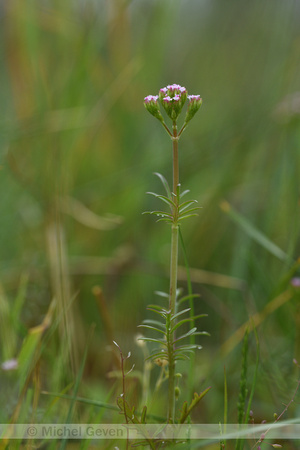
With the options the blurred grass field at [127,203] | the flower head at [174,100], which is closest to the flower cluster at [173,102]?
the flower head at [174,100]

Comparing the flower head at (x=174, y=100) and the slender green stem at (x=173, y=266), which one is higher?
the flower head at (x=174, y=100)

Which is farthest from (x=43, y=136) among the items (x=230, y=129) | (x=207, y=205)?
(x=230, y=129)

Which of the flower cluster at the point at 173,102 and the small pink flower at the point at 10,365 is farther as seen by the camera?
the small pink flower at the point at 10,365

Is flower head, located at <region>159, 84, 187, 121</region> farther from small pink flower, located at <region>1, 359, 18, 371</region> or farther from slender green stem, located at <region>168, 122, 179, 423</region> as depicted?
small pink flower, located at <region>1, 359, 18, 371</region>

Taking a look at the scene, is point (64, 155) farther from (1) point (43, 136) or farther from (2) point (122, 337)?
(2) point (122, 337)

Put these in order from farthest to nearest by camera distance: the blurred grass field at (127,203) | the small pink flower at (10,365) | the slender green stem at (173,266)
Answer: the blurred grass field at (127,203)
the small pink flower at (10,365)
the slender green stem at (173,266)

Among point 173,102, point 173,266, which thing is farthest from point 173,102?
point 173,266

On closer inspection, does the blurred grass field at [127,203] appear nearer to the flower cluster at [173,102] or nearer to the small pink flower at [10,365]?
the small pink flower at [10,365]

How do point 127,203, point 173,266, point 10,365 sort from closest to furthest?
point 173,266
point 10,365
point 127,203

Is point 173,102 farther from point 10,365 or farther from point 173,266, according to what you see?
point 10,365
